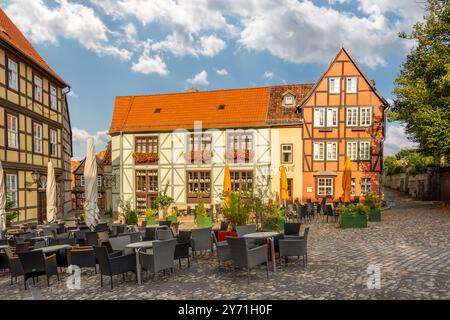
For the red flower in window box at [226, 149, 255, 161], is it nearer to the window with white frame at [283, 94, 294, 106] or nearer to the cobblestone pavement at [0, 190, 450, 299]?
the window with white frame at [283, 94, 294, 106]

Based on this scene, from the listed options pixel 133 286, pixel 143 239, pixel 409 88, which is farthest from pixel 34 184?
pixel 409 88

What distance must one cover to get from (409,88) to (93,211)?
1866 centimetres

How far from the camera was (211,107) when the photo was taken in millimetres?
28078

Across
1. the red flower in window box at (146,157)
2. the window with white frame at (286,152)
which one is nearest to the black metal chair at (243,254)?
the window with white frame at (286,152)

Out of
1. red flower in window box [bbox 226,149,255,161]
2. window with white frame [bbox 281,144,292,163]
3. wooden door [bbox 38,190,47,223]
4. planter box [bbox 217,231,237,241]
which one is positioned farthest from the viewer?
red flower in window box [bbox 226,149,255,161]

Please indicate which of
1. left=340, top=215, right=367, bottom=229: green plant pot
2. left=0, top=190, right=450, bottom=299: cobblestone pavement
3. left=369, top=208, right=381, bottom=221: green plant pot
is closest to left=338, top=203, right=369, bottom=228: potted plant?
left=340, top=215, right=367, bottom=229: green plant pot

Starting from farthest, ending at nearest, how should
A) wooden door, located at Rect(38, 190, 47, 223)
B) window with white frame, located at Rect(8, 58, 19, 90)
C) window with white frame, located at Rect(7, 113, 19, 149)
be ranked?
wooden door, located at Rect(38, 190, 47, 223)
window with white frame, located at Rect(8, 58, 19, 90)
window with white frame, located at Rect(7, 113, 19, 149)

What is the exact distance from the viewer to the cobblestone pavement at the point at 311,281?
6742 mm

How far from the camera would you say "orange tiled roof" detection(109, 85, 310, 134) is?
87.7ft

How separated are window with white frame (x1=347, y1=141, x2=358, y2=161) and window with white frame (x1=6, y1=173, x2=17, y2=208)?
1879 cm

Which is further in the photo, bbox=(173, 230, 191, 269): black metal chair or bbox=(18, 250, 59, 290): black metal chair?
bbox=(173, 230, 191, 269): black metal chair

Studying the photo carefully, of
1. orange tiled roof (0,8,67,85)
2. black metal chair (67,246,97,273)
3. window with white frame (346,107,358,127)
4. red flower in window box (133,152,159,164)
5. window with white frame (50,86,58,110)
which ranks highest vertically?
orange tiled roof (0,8,67,85)
